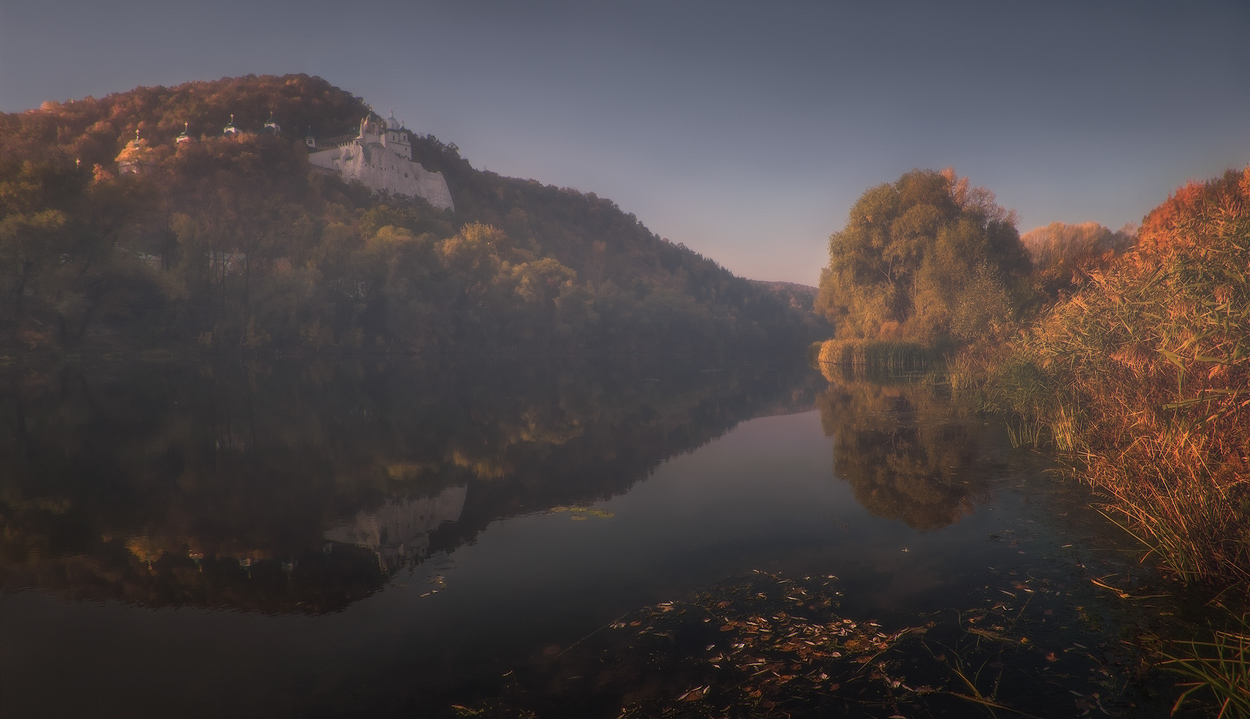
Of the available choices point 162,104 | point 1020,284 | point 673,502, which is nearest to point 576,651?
point 673,502

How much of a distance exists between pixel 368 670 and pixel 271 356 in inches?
2112

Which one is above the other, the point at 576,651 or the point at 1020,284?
the point at 1020,284

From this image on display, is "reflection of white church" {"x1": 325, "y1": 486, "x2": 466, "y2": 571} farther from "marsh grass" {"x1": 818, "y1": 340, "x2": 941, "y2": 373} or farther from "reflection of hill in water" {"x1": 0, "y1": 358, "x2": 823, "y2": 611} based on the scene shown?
"marsh grass" {"x1": 818, "y1": 340, "x2": 941, "y2": 373}

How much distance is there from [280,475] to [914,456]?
1394 centimetres

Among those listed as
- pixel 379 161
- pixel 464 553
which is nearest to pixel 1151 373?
pixel 464 553

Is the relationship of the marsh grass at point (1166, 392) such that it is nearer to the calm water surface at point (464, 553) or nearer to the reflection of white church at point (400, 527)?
the calm water surface at point (464, 553)

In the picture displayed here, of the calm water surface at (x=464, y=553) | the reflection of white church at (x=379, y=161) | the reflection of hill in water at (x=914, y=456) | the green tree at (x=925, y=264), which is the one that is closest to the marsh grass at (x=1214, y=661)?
the calm water surface at (x=464, y=553)

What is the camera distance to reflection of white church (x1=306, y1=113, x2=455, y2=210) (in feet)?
287

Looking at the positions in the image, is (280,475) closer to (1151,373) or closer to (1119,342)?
(1151,373)

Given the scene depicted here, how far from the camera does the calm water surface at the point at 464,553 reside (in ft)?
16.0

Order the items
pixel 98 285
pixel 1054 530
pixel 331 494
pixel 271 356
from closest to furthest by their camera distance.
→ pixel 1054 530 < pixel 331 494 < pixel 98 285 < pixel 271 356

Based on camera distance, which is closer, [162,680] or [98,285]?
[162,680]

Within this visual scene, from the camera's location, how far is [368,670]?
5.07 m

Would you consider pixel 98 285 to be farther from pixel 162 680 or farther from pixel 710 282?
pixel 710 282
